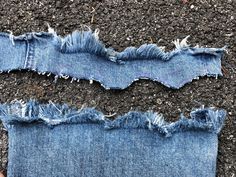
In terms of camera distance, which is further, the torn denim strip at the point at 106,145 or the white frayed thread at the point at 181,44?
the white frayed thread at the point at 181,44

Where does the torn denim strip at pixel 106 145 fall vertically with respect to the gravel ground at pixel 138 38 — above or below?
below

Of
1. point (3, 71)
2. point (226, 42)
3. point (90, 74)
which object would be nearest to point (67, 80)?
point (90, 74)

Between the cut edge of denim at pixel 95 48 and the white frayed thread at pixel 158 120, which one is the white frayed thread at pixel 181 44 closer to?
the cut edge of denim at pixel 95 48

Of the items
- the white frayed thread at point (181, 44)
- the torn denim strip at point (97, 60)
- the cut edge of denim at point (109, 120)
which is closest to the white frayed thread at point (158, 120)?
the cut edge of denim at point (109, 120)

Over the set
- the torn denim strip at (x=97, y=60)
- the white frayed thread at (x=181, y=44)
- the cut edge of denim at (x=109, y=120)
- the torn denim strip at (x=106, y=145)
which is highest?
the white frayed thread at (x=181, y=44)

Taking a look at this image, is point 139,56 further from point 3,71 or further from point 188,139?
point 3,71

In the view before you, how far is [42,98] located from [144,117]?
0.96 ft

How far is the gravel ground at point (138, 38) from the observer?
1.51m

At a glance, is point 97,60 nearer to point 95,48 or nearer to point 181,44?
point 95,48

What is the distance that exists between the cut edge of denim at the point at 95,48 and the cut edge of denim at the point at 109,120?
17 cm

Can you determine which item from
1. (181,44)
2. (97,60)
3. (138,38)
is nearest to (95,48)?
(97,60)

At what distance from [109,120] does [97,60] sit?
0.18m

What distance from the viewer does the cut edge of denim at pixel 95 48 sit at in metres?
1.52

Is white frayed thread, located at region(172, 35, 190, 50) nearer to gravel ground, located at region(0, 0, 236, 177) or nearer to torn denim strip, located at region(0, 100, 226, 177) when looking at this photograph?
gravel ground, located at region(0, 0, 236, 177)
